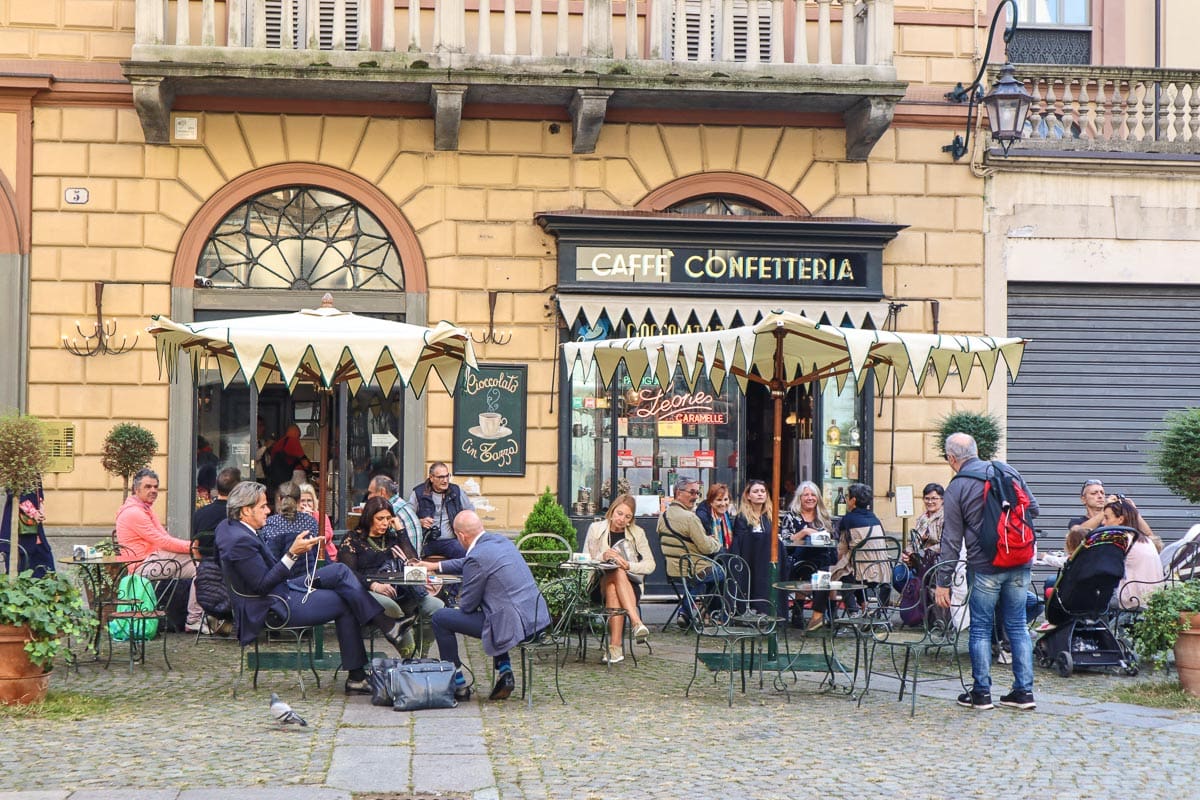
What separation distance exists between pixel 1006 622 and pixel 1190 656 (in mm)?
1366

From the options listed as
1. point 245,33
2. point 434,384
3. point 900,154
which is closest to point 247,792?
point 434,384

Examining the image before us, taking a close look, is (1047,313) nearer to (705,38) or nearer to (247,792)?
(705,38)

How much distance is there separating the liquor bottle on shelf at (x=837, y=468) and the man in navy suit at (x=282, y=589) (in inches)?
276

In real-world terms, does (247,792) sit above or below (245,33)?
below

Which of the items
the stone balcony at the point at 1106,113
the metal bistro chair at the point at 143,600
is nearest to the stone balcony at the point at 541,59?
the stone balcony at the point at 1106,113

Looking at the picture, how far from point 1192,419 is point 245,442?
9062 millimetres

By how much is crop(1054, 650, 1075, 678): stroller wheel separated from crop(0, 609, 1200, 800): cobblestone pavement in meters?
0.36

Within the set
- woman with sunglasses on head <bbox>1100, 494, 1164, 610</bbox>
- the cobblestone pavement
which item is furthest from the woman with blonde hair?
woman with sunglasses on head <bbox>1100, 494, 1164, 610</bbox>

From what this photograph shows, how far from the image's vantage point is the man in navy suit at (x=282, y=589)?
31.0ft

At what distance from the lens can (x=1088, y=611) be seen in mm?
10789

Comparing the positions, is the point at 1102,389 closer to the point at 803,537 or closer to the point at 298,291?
the point at 803,537

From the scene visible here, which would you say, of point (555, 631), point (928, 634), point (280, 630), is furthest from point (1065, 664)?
point (280, 630)

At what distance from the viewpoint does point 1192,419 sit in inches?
477

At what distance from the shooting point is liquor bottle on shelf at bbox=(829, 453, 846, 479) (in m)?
15.7
